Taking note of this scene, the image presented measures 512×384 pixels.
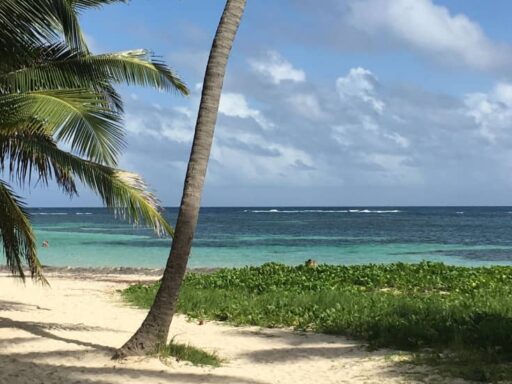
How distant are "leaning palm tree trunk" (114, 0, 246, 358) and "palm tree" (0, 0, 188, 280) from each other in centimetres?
103

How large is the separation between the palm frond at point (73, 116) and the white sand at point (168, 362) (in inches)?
93.9

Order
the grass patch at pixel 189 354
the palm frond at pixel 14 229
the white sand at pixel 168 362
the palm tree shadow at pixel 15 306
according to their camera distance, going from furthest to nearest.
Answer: the palm tree shadow at pixel 15 306, the palm frond at pixel 14 229, the grass patch at pixel 189 354, the white sand at pixel 168 362

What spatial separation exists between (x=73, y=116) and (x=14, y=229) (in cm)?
250

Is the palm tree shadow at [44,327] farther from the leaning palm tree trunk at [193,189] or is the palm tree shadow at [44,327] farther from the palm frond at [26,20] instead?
the palm frond at [26,20]

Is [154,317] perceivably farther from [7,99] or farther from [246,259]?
[246,259]

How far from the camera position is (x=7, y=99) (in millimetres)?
7723

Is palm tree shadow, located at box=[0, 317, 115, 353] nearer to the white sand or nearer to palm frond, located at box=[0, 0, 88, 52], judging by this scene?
the white sand

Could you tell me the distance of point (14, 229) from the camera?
361 inches

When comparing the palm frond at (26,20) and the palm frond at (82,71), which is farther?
the palm frond at (82,71)

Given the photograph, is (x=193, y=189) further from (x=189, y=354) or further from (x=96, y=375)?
(x=96, y=375)

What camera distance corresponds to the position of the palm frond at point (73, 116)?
7.49 metres

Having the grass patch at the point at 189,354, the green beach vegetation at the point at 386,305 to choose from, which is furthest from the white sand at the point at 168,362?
the green beach vegetation at the point at 386,305

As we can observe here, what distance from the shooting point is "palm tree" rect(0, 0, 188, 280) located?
7.51m

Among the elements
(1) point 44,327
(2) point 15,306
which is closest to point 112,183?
(1) point 44,327
